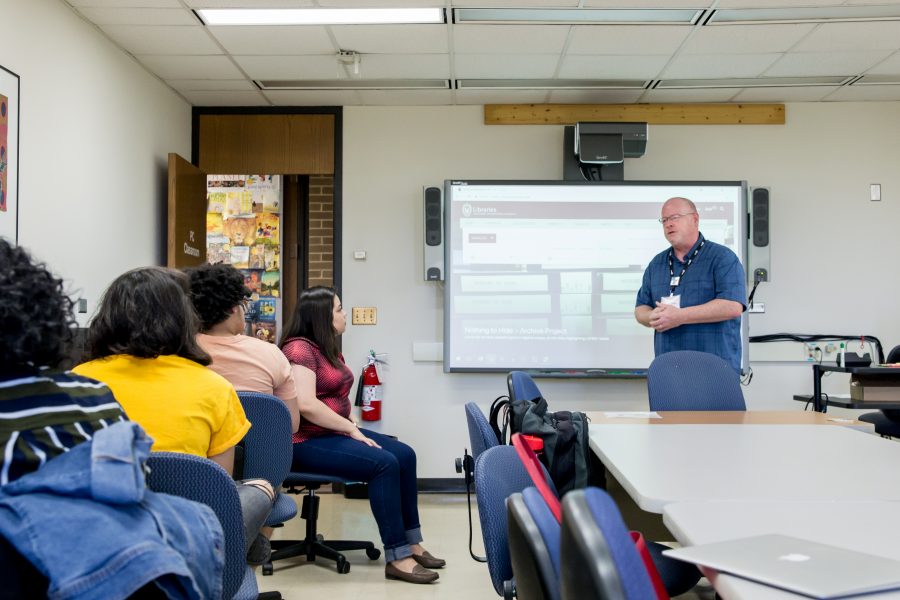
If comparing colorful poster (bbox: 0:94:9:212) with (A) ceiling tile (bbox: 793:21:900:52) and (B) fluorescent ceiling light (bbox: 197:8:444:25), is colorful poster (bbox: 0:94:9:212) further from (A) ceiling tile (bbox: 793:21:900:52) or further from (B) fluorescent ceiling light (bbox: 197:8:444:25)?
(A) ceiling tile (bbox: 793:21:900:52)

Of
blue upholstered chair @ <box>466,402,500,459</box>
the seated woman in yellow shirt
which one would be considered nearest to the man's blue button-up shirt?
blue upholstered chair @ <box>466,402,500,459</box>

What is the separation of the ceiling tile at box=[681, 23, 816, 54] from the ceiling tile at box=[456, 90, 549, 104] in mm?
1110

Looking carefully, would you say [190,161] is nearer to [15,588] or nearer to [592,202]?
[592,202]

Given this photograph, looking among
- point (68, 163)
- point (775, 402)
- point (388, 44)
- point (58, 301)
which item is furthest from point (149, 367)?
point (775, 402)

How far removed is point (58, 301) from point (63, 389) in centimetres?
13

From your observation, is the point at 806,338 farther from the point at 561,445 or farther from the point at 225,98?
the point at 225,98

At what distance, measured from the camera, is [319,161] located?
5449mm

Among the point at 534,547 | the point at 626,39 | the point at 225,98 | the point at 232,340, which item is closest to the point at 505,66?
the point at 626,39

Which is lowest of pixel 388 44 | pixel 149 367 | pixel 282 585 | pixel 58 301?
pixel 282 585

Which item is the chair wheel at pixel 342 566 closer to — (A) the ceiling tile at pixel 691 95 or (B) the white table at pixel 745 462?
(B) the white table at pixel 745 462

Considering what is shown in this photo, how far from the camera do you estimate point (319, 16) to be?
3926 millimetres

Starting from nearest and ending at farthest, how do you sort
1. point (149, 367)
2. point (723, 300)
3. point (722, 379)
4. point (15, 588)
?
point (15, 588) < point (149, 367) < point (722, 379) < point (723, 300)

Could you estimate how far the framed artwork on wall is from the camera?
10.3ft

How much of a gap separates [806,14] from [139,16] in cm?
322
